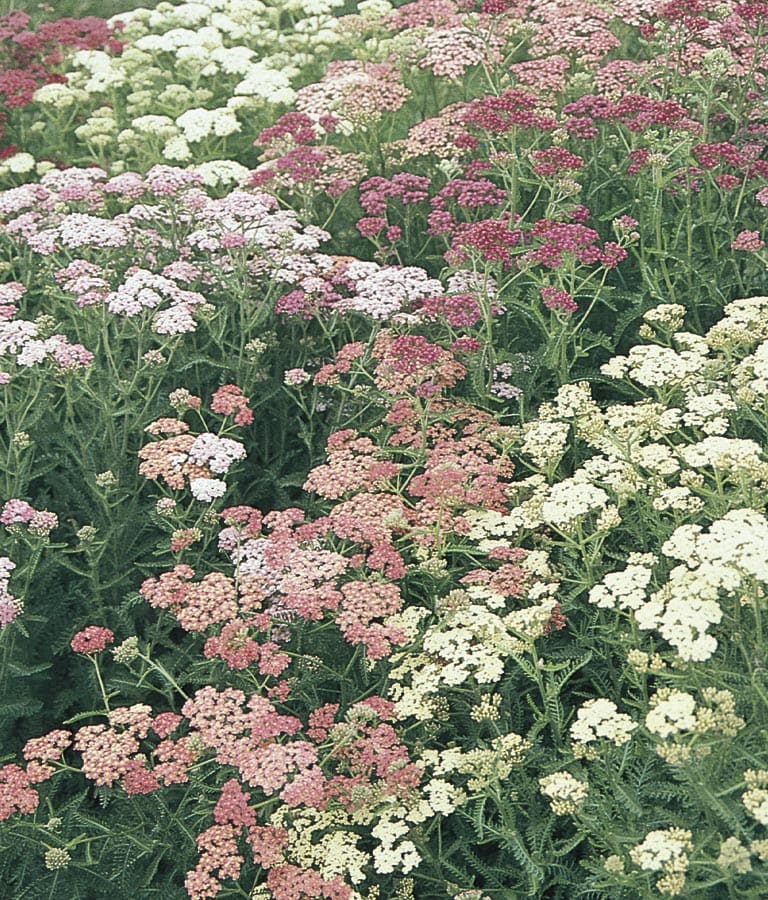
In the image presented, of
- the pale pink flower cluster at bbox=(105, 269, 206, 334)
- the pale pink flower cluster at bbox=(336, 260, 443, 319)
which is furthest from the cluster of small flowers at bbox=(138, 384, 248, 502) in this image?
the pale pink flower cluster at bbox=(336, 260, 443, 319)

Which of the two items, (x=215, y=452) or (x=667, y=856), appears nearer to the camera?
(x=667, y=856)

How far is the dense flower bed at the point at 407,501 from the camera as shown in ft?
11.0

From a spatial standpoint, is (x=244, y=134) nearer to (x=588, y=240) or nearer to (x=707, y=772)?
(x=588, y=240)

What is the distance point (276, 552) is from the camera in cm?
387

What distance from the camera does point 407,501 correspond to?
13.6 ft

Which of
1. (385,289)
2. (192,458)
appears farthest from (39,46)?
(192,458)

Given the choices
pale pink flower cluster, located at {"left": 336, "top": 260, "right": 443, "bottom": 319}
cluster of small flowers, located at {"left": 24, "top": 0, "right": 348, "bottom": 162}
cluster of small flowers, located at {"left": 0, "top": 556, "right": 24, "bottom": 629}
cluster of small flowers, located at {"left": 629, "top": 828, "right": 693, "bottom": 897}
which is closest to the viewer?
cluster of small flowers, located at {"left": 629, "top": 828, "right": 693, "bottom": 897}

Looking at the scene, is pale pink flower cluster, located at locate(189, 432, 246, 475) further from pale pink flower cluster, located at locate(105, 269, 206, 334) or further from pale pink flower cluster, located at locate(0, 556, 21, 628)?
pale pink flower cluster, located at locate(0, 556, 21, 628)

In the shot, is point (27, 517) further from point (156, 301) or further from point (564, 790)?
point (564, 790)

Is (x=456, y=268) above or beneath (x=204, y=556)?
above

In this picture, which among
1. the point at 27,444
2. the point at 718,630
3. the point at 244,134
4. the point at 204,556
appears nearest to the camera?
the point at 718,630

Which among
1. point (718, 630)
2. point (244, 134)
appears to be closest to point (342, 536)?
point (718, 630)

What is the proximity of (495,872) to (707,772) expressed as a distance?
31.5 inches

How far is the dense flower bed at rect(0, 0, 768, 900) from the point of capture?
335cm
